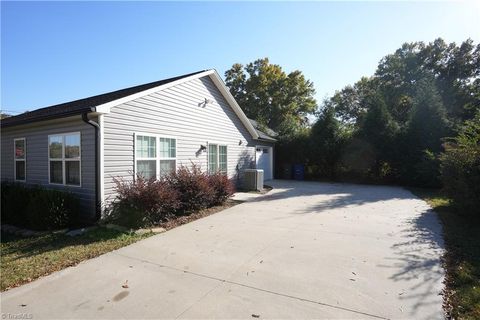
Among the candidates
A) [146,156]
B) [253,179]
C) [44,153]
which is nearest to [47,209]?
[44,153]

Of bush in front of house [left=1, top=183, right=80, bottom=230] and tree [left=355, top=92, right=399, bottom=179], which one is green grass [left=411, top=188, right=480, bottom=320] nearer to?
bush in front of house [left=1, top=183, right=80, bottom=230]

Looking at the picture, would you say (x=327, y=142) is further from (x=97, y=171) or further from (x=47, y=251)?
(x=47, y=251)

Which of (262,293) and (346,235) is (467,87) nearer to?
(346,235)

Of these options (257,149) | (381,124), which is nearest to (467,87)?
(381,124)

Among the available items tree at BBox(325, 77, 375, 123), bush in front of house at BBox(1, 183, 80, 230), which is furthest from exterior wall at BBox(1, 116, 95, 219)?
tree at BBox(325, 77, 375, 123)

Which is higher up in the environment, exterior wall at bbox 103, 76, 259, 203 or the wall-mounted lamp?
the wall-mounted lamp

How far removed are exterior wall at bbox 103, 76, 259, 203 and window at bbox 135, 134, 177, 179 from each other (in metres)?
0.20

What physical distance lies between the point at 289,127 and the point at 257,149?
4891 mm

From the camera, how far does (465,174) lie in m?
7.35

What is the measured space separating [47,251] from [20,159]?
5.68 metres

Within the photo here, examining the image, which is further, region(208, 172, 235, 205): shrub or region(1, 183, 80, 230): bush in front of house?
region(208, 172, 235, 205): shrub

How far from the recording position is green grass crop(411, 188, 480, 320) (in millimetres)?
3080

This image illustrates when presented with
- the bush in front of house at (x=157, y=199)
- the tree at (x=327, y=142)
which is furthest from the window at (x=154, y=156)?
the tree at (x=327, y=142)

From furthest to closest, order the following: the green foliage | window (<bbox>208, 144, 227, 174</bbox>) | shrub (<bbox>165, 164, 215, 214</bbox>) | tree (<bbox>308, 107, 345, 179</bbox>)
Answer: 1. tree (<bbox>308, 107, 345, 179</bbox>)
2. window (<bbox>208, 144, 227, 174</bbox>)
3. shrub (<bbox>165, 164, 215, 214</bbox>)
4. the green foliage
